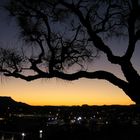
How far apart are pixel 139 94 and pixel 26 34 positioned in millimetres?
4926

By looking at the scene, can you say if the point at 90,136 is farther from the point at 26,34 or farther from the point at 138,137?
the point at 26,34

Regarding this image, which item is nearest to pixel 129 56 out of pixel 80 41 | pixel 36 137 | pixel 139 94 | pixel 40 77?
pixel 139 94

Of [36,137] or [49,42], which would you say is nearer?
[49,42]

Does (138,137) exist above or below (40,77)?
below

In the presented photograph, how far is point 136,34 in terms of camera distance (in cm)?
1250

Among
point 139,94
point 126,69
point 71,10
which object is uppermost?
point 71,10

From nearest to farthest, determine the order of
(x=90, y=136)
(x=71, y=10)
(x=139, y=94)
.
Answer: (x=139, y=94) → (x=71, y=10) → (x=90, y=136)

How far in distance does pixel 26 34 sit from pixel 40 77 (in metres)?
1.84

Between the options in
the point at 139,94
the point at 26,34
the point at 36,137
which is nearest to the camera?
the point at 139,94

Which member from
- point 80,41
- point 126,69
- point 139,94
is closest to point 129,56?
point 126,69

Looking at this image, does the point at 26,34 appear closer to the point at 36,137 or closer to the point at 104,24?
the point at 104,24

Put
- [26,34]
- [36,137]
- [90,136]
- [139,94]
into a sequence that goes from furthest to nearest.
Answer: [36,137] < [90,136] < [26,34] < [139,94]

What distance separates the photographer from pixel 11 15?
1421 cm

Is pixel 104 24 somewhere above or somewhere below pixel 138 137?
above
